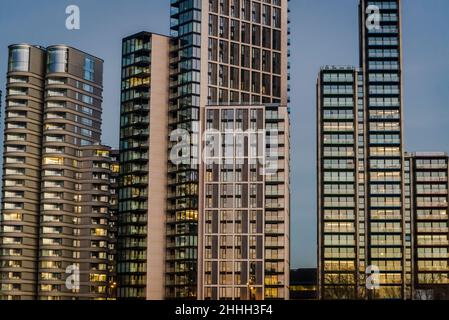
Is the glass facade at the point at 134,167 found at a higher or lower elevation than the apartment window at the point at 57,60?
lower

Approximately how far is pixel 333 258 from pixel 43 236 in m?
41.8

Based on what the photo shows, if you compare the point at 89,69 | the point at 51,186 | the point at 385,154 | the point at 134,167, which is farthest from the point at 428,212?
the point at 51,186

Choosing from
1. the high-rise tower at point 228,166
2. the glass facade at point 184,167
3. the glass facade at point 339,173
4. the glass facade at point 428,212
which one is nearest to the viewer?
the high-rise tower at point 228,166

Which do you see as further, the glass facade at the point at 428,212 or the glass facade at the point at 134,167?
the glass facade at the point at 428,212

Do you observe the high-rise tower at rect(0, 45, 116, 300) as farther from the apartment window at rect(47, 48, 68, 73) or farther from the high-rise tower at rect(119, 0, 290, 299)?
the high-rise tower at rect(119, 0, 290, 299)

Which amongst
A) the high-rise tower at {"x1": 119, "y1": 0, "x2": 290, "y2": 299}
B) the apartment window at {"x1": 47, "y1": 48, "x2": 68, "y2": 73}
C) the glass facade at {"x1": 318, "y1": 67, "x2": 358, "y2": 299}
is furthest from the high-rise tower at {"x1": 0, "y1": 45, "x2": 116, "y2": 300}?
the glass facade at {"x1": 318, "y1": 67, "x2": 358, "y2": 299}

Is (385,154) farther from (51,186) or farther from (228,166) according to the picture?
(51,186)

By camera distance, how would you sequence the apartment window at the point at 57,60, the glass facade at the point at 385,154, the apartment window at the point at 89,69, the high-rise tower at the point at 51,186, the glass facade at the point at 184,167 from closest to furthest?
the glass facade at the point at 184,167
the high-rise tower at the point at 51,186
the apartment window at the point at 57,60
the apartment window at the point at 89,69
the glass facade at the point at 385,154

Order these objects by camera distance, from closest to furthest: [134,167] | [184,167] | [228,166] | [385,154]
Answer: [228,166]
[184,167]
[134,167]
[385,154]

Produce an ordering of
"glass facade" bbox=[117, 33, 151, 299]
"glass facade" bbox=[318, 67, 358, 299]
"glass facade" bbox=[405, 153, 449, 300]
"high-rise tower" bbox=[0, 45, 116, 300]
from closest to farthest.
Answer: "glass facade" bbox=[117, 33, 151, 299]
"high-rise tower" bbox=[0, 45, 116, 300]
"glass facade" bbox=[318, 67, 358, 299]
"glass facade" bbox=[405, 153, 449, 300]

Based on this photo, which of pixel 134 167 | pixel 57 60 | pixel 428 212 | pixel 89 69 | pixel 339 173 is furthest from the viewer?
pixel 428 212

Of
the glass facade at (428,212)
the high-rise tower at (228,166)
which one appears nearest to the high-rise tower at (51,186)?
the high-rise tower at (228,166)

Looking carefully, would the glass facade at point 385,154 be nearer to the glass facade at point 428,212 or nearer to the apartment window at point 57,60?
the glass facade at point 428,212

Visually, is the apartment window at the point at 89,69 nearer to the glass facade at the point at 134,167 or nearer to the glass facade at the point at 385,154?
the glass facade at the point at 134,167
